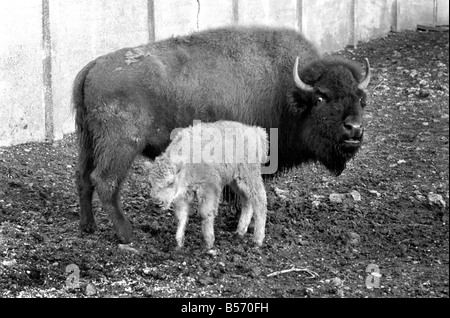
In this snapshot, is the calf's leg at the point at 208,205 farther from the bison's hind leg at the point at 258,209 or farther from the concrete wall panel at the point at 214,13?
the concrete wall panel at the point at 214,13

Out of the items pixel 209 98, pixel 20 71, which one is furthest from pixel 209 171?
pixel 20 71

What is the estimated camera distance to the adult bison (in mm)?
6754

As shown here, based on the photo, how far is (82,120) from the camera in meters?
6.93

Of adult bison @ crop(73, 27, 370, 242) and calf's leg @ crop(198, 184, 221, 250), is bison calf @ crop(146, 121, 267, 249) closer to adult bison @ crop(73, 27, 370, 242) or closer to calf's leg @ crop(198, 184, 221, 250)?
calf's leg @ crop(198, 184, 221, 250)

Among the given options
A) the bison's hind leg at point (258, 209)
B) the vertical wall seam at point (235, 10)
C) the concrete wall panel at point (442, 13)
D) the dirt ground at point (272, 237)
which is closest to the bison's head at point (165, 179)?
the dirt ground at point (272, 237)

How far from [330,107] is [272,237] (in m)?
1.16

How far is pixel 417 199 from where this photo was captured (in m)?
7.94

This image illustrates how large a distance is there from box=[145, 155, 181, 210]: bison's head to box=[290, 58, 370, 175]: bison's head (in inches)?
53.8

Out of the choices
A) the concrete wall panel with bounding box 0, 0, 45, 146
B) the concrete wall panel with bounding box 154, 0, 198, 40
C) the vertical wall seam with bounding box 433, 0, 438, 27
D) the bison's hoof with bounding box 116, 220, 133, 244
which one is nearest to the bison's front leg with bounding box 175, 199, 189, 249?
the bison's hoof with bounding box 116, 220, 133, 244

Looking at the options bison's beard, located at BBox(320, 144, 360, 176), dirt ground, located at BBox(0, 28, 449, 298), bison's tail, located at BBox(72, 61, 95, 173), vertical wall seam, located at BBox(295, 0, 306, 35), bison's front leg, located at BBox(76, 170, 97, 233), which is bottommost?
dirt ground, located at BBox(0, 28, 449, 298)

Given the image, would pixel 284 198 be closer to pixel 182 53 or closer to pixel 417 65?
pixel 182 53

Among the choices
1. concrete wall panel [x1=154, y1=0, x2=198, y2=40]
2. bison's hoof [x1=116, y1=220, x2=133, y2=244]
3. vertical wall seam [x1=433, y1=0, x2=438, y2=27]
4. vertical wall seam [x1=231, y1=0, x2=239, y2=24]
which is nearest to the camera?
bison's hoof [x1=116, y1=220, x2=133, y2=244]

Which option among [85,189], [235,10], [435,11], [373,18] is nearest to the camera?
[85,189]

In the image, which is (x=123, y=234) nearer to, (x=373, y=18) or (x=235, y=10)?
(x=235, y=10)
